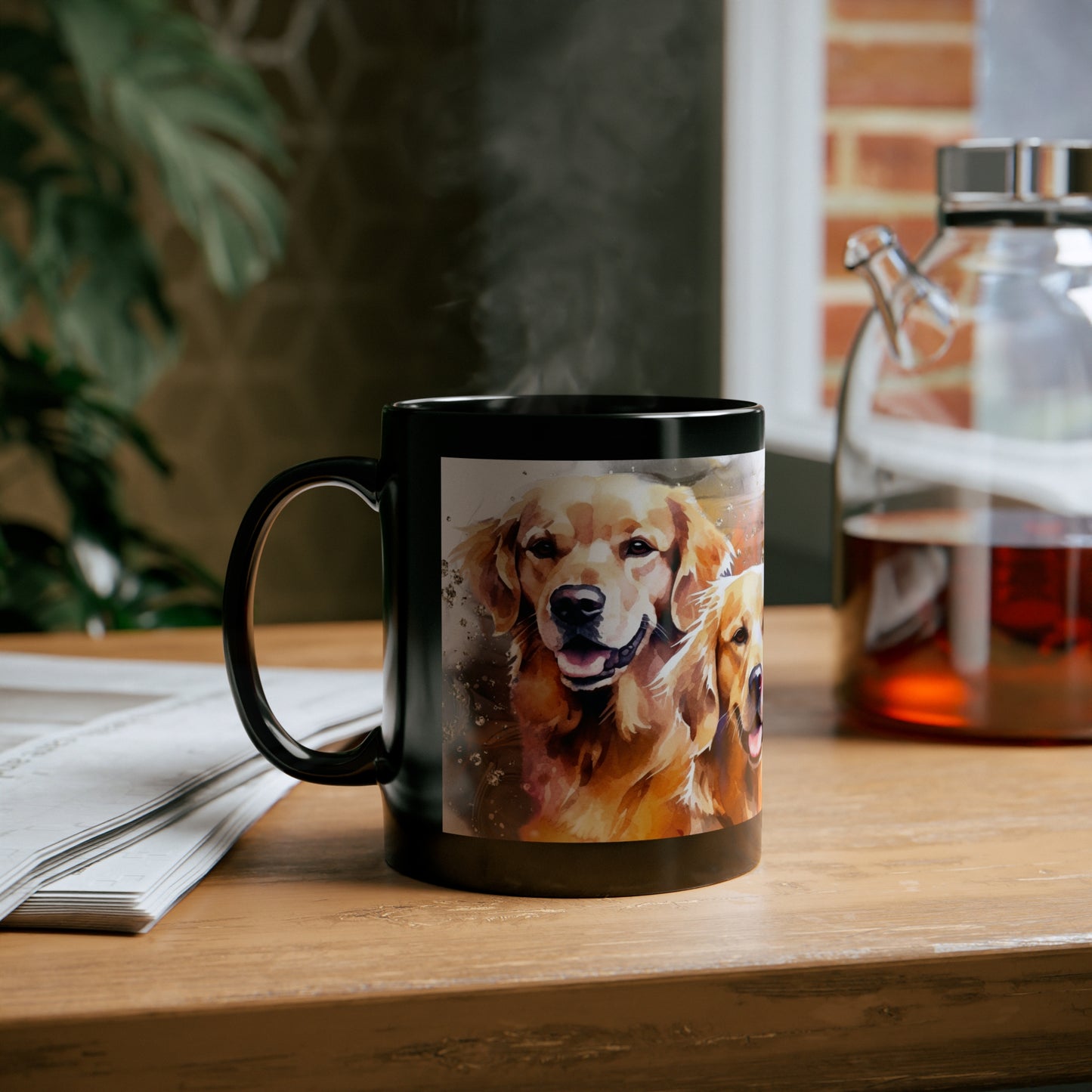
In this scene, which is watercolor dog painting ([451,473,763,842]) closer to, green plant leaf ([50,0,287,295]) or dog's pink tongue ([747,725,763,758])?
dog's pink tongue ([747,725,763,758])

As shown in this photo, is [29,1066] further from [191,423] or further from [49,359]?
[191,423]

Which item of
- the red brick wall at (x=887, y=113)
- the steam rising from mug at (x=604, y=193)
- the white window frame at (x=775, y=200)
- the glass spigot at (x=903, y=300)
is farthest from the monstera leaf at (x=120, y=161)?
the glass spigot at (x=903, y=300)

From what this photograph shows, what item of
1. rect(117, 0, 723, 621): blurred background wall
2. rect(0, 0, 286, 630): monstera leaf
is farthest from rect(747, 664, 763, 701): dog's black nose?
rect(117, 0, 723, 621): blurred background wall

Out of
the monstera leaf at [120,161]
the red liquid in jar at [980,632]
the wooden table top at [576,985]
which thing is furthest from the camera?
the monstera leaf at [120,161]

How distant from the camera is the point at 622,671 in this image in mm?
409

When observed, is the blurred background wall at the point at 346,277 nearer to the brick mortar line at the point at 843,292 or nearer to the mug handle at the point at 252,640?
the brick mortar line at the point at 843,292

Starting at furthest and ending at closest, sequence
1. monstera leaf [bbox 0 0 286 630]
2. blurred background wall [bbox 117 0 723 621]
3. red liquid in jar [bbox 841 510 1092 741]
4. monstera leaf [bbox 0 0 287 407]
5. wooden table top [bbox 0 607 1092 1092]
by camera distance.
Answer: blurred background wall [bbox 117 0 723 621] → monstera leaf [bbox 0 0 287 407] → monstera leaf [bbox 0 0 286 630] → red liquid in jar [bbox 841 510 1092 741] → wooden table top [bbox 0 607 1092 1092]

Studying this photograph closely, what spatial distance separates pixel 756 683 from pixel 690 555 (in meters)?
0.06

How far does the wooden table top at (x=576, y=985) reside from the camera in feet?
1.14

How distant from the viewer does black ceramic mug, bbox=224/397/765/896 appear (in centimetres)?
41

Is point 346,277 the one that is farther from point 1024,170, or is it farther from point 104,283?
point 1024,170

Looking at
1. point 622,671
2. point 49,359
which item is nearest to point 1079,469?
point 622,671

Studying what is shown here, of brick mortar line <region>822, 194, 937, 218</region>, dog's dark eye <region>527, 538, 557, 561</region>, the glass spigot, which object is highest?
brick mortar line <region>822, 194, 937, 218</region>

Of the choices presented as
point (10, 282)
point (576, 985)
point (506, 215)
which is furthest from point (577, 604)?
point (506, 215)
